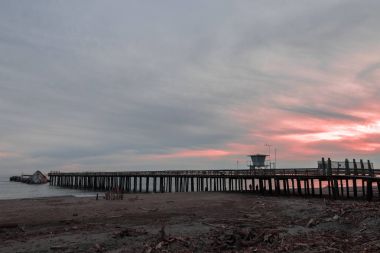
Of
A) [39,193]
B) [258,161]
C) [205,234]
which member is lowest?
[39,193]

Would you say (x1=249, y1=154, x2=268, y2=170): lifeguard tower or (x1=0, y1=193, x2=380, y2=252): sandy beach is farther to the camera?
(x1=249, y1=154, x2=268, y2=170): lifeguard tower

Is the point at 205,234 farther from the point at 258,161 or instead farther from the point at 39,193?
the point at 39,193

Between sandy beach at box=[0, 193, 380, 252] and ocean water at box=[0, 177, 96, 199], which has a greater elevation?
sandy beach at box=[0, 193, 380, 252]

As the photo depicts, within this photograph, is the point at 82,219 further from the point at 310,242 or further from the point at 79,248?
the point at 310,242

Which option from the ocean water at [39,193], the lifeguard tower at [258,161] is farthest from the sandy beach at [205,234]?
the ocean water at [39,193]

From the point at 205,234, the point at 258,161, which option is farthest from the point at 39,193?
the point at 205,234

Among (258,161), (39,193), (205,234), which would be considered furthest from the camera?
(39,193)

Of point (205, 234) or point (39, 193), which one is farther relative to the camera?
point (39, 193)

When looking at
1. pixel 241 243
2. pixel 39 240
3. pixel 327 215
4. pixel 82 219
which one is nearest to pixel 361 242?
pixel 241 243

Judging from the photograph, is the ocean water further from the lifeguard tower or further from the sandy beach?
the sandy beach

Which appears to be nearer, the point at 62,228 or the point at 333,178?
the point at 62,228

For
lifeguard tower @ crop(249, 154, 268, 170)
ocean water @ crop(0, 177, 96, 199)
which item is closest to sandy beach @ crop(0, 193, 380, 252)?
lifeguard tower @ crop(249, 154, 268, 170)

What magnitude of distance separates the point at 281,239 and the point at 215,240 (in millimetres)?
2418

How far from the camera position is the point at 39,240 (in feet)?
52.2
